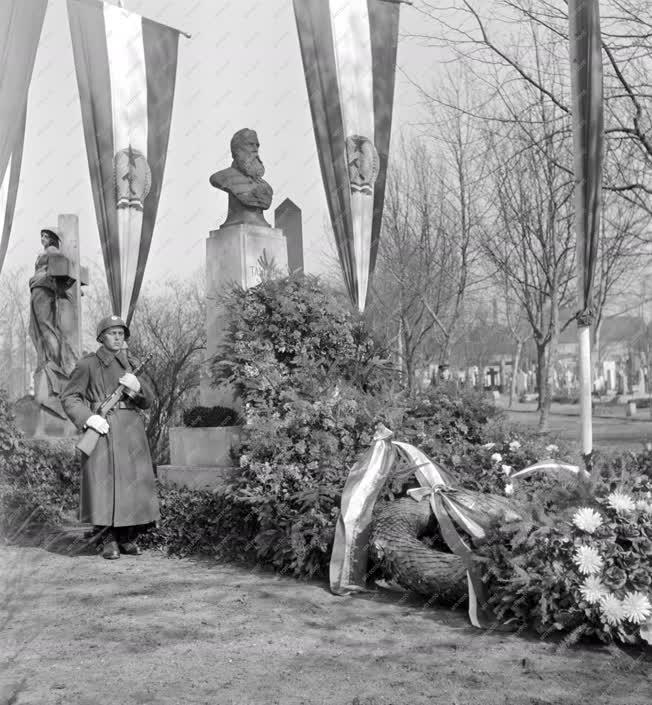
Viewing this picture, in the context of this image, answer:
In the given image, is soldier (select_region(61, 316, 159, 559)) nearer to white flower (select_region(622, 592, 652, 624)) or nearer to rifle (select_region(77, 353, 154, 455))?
rifle (select_region(77, 353, 154, 455))

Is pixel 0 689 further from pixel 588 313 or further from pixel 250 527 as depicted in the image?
pixel 588 313

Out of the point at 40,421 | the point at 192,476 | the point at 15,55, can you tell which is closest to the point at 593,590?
the point at 15,55

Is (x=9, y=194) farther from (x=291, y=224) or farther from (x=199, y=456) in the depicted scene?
(x=199, y=456)

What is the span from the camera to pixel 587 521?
4051 mm

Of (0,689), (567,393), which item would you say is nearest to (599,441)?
(0,689)

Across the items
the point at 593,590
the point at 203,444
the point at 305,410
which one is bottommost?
the point at 593,590

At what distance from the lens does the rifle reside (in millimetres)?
6207

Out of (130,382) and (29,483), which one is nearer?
(130,382)

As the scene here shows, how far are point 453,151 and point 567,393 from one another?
31.7 metres

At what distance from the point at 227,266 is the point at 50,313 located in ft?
19.6

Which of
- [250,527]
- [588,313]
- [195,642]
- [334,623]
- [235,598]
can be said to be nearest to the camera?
[195,642]

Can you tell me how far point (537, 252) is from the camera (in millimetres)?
→ 17891

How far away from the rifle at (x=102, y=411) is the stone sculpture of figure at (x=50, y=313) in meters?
6.32

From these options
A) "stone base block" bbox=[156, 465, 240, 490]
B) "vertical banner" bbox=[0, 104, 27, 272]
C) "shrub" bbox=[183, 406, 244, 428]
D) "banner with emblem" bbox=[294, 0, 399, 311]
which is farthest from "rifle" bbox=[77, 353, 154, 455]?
"banner with emblem" bbox=[294, 0, 399, 311]
